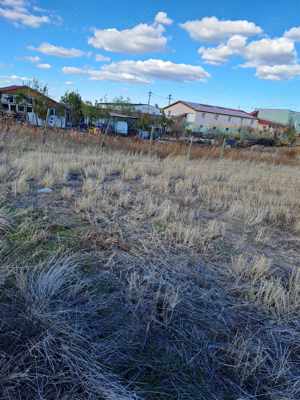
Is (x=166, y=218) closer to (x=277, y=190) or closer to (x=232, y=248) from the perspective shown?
(x=232, y=248)

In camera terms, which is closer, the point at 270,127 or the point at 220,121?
the point at 270,127

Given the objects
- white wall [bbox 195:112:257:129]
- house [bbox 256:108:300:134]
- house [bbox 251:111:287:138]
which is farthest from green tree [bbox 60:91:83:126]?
house [bbox 256:108:300:134]

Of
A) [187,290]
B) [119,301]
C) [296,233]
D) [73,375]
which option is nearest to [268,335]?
[187,290]

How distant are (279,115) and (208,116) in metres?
19.9

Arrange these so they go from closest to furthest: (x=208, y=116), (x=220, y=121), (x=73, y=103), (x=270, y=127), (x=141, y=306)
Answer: (x=141, y=306)
(x=73, y=103)
(x=270, y=127)
(x=208, y=116)
(x=220, y=121)

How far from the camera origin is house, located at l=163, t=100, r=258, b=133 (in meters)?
53.6

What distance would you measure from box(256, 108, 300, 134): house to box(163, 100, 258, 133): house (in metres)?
7.45

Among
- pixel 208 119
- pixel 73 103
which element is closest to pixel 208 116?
pixel 208 119

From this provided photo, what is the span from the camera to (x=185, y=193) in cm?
614

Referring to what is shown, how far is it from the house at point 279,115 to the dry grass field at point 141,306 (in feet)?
214

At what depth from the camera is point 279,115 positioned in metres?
64.2

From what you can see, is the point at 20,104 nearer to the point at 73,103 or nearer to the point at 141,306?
the point at 73,103

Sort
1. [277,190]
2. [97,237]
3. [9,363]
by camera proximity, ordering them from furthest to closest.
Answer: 1. [277,190]
2. [97,237]
3. [9,363]

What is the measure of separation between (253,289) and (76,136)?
535 inches
